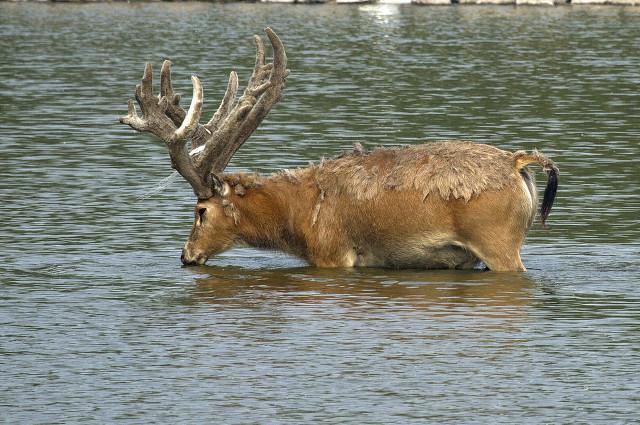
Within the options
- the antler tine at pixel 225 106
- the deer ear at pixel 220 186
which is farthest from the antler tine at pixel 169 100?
the deer ear at pixel 220 186

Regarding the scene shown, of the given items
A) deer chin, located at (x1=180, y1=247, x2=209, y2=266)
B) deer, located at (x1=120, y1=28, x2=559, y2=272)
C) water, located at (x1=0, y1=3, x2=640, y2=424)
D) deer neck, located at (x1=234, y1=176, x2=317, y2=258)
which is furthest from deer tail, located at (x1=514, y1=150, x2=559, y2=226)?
deer chin, located at (x1=180, y1=247, x2=209, y2=266)

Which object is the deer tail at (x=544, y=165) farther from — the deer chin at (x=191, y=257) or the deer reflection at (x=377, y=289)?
the deer chin at (x=191, y=257)

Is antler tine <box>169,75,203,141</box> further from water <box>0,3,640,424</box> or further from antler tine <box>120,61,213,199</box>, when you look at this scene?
water <box>0,3,640,424</box>

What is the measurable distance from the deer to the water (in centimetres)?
24

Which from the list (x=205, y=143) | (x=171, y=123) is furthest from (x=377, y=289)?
(x=171, y=123)

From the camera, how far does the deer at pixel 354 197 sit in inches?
519

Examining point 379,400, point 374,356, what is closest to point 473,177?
point 374,356

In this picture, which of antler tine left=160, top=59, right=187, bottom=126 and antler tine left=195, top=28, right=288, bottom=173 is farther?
antler tine left=160, top=59, right=187, bottom=126

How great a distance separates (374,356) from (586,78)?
75.2ft

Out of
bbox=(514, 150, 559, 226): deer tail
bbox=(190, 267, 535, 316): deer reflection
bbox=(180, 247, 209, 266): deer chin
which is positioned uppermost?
bbox=(514, 150, 559, 226): deer tail

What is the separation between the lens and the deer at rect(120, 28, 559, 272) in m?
13.2

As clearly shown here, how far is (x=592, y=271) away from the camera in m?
13.8

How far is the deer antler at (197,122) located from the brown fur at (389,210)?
22 cm

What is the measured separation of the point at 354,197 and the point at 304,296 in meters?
1.13
